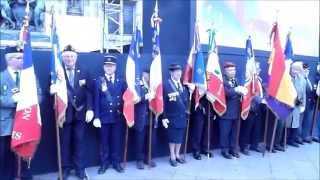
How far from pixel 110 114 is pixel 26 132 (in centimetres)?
124

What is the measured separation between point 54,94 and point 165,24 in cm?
448

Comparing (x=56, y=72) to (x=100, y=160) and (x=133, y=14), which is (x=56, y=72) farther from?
(x=133, y=14)

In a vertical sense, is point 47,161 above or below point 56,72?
below

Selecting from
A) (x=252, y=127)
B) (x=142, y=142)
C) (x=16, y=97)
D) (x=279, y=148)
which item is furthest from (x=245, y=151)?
(x=16, y=97)

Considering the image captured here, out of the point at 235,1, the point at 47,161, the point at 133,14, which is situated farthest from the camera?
the point at 133,14

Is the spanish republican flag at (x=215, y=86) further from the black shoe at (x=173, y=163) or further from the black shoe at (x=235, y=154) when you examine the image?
the black shoe at (x=173, y=163)

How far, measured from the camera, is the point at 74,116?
548 centimetres

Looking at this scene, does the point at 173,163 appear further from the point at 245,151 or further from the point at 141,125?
the point at 245,151

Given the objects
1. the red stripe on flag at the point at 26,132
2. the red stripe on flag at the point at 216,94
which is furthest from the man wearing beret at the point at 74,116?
the red stripe on flag at the point at 216,94

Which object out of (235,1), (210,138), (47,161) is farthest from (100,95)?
(235,1)

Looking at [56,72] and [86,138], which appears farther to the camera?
[86,138]

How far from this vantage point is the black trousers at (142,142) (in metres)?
6.10

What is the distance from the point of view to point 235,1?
10.1 meters

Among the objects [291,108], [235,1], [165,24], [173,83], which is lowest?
[291,108]
